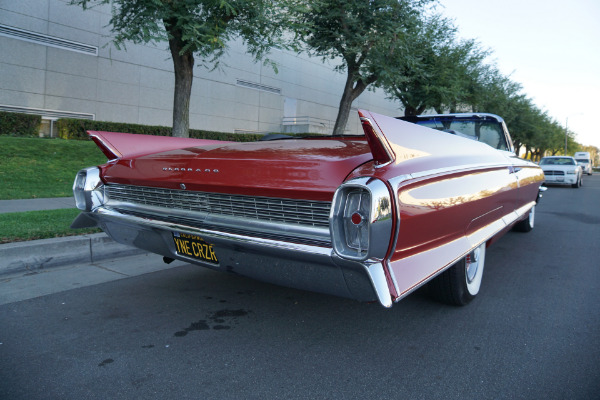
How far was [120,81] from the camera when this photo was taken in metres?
17.7

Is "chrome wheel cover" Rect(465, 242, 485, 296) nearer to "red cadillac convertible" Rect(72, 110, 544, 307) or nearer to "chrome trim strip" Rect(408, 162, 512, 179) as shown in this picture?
"red cadillac convertible" Rect(72, 110, 544, 307)

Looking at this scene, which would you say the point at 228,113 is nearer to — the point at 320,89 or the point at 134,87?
the point at 134,87

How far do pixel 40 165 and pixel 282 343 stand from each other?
31.4 feet

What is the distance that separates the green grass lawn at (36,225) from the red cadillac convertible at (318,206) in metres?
1.43

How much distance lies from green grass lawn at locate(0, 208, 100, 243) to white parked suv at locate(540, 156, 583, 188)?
1937cm

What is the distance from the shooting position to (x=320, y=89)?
28.2m

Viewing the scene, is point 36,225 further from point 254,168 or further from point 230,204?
point 254,168

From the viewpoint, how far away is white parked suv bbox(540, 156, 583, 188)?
18844 mm

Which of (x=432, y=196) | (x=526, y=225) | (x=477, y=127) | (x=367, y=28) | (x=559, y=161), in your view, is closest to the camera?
(x=432, y=196)

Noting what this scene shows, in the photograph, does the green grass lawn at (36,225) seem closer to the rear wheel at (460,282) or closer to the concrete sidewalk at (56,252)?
the concrete sidewalk at (56,252)

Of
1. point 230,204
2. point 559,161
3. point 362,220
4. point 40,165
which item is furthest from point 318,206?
point 559,161

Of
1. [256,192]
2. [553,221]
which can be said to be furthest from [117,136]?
[553,221]

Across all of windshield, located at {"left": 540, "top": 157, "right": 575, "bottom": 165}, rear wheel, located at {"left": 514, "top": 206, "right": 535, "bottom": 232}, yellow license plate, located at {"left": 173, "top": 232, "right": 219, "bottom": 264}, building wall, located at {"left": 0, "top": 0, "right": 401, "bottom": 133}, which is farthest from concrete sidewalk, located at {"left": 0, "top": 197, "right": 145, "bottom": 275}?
windshield, located at {"left": 540, "top": 157, "right": 575, "bottom": 165}

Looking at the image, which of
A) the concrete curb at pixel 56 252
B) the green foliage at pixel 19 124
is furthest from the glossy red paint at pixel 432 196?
the green foliage at pixel 19 124
